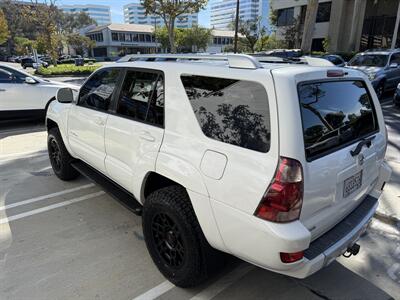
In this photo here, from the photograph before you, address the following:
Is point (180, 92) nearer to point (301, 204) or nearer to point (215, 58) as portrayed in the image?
point (215, 58)

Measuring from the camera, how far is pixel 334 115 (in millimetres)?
2439

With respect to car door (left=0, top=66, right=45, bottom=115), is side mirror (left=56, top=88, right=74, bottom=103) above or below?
above

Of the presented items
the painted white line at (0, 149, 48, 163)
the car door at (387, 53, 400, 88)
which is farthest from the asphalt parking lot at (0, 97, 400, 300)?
the car door at (387, 53, 400, 88)

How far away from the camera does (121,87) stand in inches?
132

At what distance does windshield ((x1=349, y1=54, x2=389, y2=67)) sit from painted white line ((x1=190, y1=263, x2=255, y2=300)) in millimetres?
11200

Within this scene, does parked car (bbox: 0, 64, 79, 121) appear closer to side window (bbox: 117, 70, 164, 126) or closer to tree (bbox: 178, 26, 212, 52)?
side window (bbox: 117, 70, 164, 126)

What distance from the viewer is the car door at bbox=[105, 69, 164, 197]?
9.18 feet

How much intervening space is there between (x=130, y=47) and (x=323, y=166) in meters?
79.8

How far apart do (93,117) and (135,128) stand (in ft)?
3.05

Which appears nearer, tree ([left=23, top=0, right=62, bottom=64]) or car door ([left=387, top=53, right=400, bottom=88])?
car door ([left=387, top=53, right=400, bottom=88])

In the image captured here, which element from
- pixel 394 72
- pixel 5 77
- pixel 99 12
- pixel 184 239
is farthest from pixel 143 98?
pixel 99 12

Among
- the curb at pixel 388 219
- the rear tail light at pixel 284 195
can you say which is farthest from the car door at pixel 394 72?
the rear tail light at pixel 284 195

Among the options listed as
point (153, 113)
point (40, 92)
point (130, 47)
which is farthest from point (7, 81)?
Answer: point (130, 47)

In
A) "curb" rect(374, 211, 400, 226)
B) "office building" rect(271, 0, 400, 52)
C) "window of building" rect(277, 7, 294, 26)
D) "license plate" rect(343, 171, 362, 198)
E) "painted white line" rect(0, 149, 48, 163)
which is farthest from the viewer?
"window of building" rect(277, 7, 294, 26)
